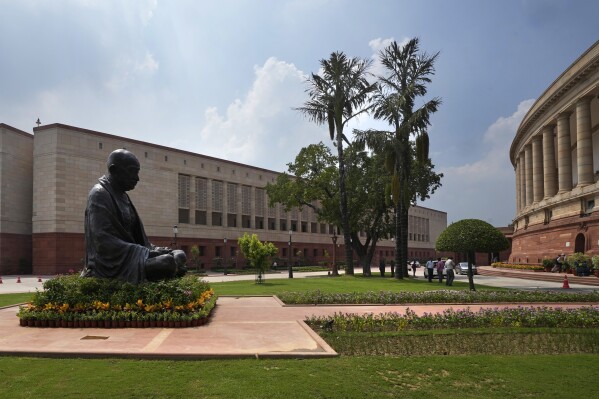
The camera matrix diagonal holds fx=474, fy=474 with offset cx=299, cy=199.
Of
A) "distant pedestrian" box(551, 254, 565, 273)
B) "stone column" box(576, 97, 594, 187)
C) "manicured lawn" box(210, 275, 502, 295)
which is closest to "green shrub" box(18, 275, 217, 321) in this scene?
"manicured lawn" box(210, 275, 502, 295)

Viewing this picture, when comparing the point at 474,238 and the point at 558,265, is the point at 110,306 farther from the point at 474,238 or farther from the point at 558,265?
the point at 558,265

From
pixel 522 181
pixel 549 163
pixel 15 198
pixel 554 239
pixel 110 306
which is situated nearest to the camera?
pixel 110 306

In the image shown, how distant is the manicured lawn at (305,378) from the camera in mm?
5930

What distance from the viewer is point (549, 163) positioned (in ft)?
144

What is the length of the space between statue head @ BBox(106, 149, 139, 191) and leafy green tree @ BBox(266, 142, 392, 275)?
2628 cm

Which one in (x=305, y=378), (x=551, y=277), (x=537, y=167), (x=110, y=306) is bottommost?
(x=551, y=277)

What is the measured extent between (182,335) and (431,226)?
337ft

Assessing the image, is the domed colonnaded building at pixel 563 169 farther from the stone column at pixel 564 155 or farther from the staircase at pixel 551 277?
the staircase at pixel 551 277

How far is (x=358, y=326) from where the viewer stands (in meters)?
10.5

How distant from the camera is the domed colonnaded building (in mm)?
33463

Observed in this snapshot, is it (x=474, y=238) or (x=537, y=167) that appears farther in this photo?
(x=537, y=167)

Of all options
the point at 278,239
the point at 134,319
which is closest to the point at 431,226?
the point at 278,239

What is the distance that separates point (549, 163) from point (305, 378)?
44443mm

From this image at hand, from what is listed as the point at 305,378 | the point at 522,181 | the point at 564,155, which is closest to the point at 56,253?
the point at 305,378
